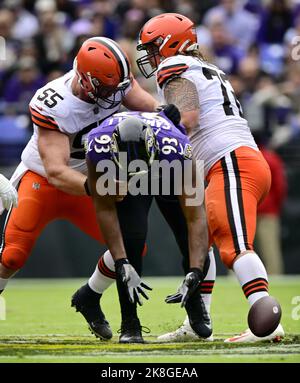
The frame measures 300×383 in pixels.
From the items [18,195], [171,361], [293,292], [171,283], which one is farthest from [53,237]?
[171,361]

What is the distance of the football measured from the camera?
5.14m

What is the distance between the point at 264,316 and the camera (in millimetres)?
5133

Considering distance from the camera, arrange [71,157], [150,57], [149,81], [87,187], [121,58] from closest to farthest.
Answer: [87,187] < [121,58] < [150,57] < [71,157] < [149,81]

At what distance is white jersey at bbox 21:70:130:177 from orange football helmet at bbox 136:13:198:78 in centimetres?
34

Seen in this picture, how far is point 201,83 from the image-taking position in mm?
5703

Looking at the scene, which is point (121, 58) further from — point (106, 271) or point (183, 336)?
point (183, 336)

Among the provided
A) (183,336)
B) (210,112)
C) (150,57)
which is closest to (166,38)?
(150,57)

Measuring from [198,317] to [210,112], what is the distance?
4.01 feet

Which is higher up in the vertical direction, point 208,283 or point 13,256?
point 13,256

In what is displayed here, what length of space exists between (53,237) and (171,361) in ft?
19.3

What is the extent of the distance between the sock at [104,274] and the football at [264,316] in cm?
113

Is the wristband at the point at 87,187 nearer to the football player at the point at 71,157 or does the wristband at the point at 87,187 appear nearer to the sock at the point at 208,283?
the football player at the point at 71,157
